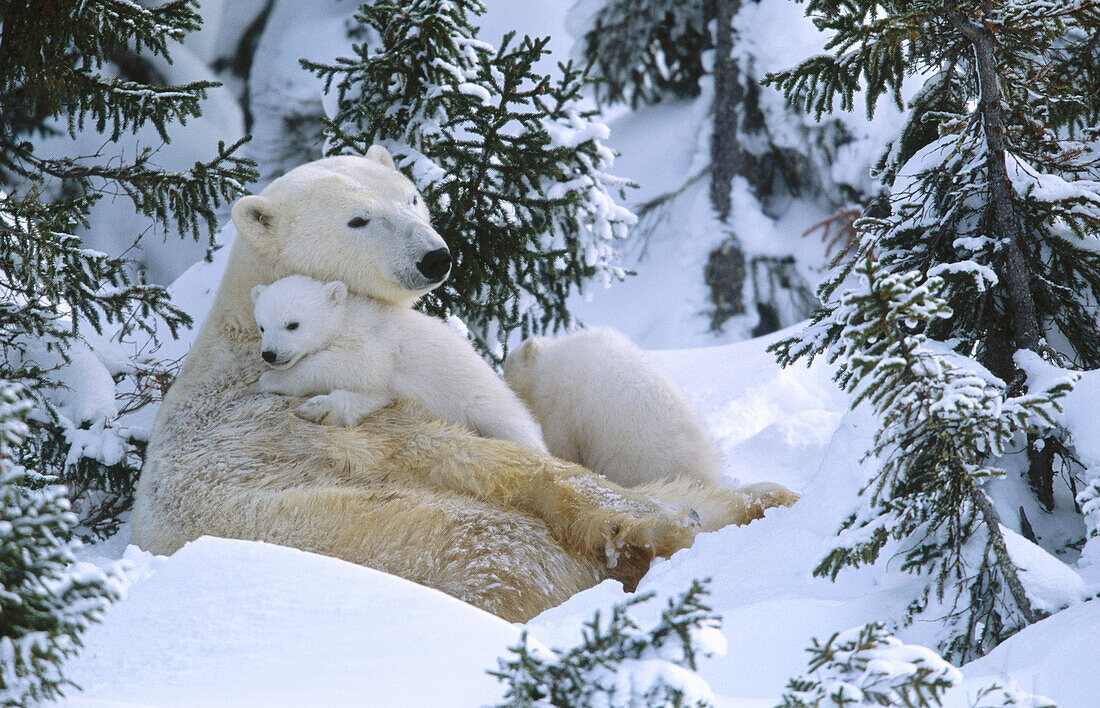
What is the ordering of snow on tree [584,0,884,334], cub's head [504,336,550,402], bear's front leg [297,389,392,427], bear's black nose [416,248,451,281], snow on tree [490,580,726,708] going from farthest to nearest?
snow on tree [584,0,884,334], cub's head [504,336,550,402], bear's black nose [416,248,451,281], bear's front leg [297,389,392,427], snow on tree [490,580,726,708]

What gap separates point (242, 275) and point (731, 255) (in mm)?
8280

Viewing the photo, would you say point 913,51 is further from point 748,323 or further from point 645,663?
point 748,323

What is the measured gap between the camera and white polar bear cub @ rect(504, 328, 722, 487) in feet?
12.7

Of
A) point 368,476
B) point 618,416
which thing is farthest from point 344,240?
point 618,416

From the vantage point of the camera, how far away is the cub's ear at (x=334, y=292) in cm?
336

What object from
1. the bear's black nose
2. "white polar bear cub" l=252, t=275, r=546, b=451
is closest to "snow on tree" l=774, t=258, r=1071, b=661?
"white polar bear cub" l=252, t=275, r=546, b=451

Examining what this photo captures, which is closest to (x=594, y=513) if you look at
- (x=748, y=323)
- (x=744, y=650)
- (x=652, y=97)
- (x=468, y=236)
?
(x=744, y=650)

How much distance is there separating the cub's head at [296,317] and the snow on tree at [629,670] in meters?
2.29

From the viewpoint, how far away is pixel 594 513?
10.0 feet

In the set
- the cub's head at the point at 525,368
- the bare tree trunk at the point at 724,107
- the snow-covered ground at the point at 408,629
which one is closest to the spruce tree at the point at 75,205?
the cub's head at the point at 525,368

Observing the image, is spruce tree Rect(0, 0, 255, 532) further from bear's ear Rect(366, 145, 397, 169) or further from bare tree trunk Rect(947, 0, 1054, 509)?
bare tree trunk Rect(947, 0, 1054, 509)

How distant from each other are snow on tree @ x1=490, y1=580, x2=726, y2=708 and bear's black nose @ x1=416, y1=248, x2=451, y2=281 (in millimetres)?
2418

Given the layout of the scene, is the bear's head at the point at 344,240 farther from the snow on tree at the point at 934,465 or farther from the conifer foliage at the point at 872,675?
the conifer foliage at the point at 872,675

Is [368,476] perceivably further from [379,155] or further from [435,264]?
[379,155]
